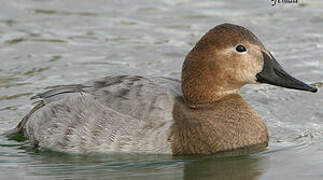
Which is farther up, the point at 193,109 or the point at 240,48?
the point at 240,48

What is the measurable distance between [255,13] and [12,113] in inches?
200

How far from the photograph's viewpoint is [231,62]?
302 inches

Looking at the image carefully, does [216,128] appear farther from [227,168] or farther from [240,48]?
[240,48]

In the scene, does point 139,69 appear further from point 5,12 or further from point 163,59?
point 5,12

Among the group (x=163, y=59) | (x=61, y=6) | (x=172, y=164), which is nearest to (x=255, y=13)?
(x=163, y=59)

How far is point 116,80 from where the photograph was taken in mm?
8102

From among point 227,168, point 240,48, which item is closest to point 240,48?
point 240,48

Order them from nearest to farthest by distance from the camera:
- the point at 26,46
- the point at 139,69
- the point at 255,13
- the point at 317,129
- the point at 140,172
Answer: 1. the point at 140,172
2. the point at 317,129
3. the point at 139,69
4. the point at 26,46
5. the point at 255,13

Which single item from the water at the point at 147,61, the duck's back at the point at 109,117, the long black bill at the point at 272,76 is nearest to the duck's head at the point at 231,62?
the long black bill at the point at 272,76

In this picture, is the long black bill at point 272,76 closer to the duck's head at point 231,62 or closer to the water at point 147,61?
the duck's head at point 231,62

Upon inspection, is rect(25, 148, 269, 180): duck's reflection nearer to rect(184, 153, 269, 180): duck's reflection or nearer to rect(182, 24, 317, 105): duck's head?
rect(184, 153, 269, 180): duck's reflection

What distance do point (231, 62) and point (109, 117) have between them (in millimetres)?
1342

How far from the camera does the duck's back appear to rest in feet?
24.8

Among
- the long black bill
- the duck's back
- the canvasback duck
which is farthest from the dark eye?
the duck's back
